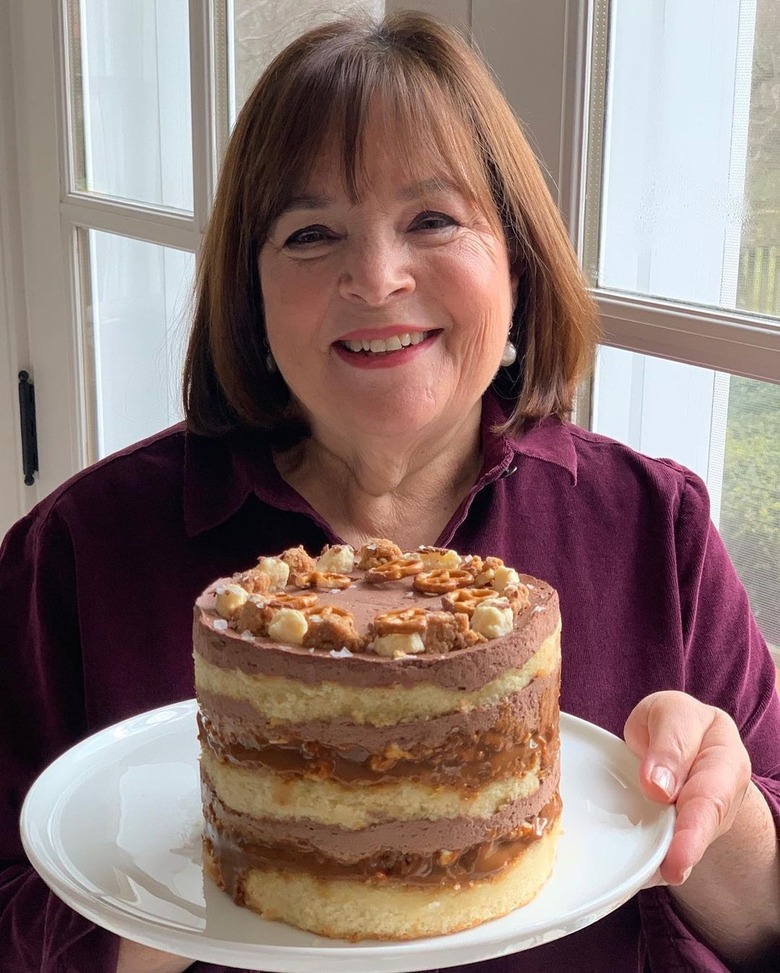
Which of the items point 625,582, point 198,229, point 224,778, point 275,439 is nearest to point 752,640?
point 625,582

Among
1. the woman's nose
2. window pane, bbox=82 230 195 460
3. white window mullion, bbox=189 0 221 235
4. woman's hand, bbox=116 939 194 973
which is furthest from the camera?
window pane, bbox=82 230 195 460

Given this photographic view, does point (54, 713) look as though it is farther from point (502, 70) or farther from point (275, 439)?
point (502, 70)

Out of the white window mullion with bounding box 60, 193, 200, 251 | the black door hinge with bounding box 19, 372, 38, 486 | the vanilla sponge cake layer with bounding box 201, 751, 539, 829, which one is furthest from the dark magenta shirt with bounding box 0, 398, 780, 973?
the black door hinge with bounding box 19, 372, 38, 486

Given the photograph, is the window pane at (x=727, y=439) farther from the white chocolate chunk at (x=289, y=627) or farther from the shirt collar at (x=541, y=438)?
the white chocolate chunk at (x=289, y=627)

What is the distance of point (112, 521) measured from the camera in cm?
131

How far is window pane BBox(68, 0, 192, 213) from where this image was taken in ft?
7.17

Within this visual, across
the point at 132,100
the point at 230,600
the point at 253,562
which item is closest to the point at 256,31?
the point at 132,100

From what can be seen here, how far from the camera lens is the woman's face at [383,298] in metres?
1.17

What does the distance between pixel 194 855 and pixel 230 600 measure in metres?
0.20

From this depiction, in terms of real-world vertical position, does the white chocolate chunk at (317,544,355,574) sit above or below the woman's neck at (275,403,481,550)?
above

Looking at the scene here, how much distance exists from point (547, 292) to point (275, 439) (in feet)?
1.14

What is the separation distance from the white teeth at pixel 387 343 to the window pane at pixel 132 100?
111 cm

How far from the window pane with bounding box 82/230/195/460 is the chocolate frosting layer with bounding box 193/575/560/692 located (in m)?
1.51

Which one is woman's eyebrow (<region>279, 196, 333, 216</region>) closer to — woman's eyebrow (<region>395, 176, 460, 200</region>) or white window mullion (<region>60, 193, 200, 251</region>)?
woman's eyebrow (<region>395, 176, 460, 200</region>)
